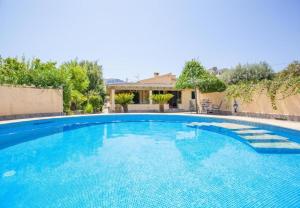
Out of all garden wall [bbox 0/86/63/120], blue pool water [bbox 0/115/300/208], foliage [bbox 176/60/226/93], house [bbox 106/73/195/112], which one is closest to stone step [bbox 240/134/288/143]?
blue pool water [bbox 0/115/300/208]

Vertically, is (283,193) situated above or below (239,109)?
below

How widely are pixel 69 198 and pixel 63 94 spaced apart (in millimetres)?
15240

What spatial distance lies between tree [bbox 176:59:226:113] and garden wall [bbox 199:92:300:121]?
1.01 metres

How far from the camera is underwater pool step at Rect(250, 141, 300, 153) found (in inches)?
260

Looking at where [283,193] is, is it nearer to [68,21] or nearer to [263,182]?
[263,182]

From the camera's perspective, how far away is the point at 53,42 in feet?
61.5

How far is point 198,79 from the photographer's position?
17.7m

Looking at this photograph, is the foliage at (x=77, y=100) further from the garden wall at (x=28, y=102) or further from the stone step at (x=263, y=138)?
the stone step at (x=263, y=138)

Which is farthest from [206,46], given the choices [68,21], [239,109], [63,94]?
[63,94]

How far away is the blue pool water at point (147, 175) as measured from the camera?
3.75 meters

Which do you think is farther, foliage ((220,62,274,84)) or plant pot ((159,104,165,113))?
foliage ((220,62,274,84))

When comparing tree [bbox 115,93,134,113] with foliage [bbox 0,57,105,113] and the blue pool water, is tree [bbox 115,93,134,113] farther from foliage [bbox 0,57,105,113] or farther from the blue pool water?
the blue pool water

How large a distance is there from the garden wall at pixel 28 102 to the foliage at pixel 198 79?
10.2 metres

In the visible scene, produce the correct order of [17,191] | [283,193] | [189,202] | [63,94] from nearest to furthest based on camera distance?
[189,202], [283,193], [17,191], [63,94]
